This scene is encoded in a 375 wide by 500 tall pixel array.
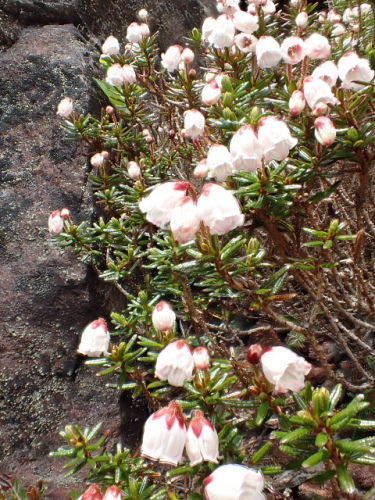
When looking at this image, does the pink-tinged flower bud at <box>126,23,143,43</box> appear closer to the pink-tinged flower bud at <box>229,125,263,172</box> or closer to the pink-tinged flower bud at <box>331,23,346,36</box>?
the pink-tinged flower bud at <box>331,23,346,36</box>

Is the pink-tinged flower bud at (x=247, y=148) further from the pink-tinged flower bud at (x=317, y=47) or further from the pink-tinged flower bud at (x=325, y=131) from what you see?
the pink-tinged flower bud at (x=317, y=47)

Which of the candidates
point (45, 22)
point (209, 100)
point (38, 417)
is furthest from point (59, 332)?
point (45, 22)

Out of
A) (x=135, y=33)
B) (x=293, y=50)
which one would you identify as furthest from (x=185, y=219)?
(x=135, y=33)

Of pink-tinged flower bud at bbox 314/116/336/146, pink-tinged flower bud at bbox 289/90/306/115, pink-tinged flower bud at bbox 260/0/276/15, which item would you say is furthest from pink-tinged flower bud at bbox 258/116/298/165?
pink-tinged flower bud at bbox 260/0/276/15

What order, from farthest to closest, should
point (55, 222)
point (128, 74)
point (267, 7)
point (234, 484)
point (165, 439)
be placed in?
point (128, 74) < point (267, 7) < point (55, 222) < point (165, 439) < point (234, 484)

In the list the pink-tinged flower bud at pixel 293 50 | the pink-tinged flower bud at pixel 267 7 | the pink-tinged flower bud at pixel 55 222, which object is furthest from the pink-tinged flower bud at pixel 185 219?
the pink-tinged flower bud at pixel 267 7

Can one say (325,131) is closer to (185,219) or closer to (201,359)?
(185,219)

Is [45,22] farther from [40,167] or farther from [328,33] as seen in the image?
[328,33]
